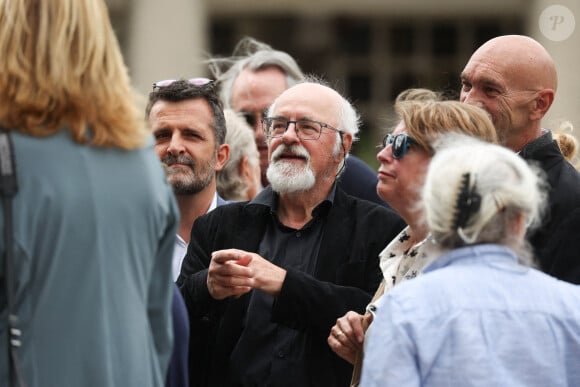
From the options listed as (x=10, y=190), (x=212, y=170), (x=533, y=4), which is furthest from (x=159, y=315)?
(x=533, y=4)

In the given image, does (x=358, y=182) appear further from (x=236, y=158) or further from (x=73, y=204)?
(x=73, y=204)

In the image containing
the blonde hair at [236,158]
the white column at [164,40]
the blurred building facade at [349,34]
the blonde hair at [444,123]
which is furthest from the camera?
the blurred building facade at [349,34]

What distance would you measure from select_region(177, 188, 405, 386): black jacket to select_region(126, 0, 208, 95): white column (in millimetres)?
11176

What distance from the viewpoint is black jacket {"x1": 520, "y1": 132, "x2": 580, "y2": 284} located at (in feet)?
14.8

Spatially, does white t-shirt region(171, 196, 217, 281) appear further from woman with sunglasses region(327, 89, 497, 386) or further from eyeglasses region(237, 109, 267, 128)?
eyeglasses region(237, 109, 267, 128)

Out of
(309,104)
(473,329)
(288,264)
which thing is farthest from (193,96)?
(473,329)

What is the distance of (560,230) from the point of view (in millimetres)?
4535

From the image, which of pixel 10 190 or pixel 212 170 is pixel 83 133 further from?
pixel 212 170

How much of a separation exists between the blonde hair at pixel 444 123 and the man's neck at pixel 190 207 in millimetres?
1473

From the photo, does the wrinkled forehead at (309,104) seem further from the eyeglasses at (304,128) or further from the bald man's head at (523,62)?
the bald man's head at (523,62)

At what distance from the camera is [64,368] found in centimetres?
348

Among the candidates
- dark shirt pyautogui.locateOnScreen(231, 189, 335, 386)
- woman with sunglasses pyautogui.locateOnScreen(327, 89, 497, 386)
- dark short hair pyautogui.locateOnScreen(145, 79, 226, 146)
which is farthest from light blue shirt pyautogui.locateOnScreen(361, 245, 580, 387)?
dark short hair pyautogui.locateOnScreen(145, 79, 226, 146)

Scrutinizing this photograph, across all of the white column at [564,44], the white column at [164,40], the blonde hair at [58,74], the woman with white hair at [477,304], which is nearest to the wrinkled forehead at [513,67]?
the woman with white hair at [477,304]

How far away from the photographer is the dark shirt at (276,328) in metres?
4.77
